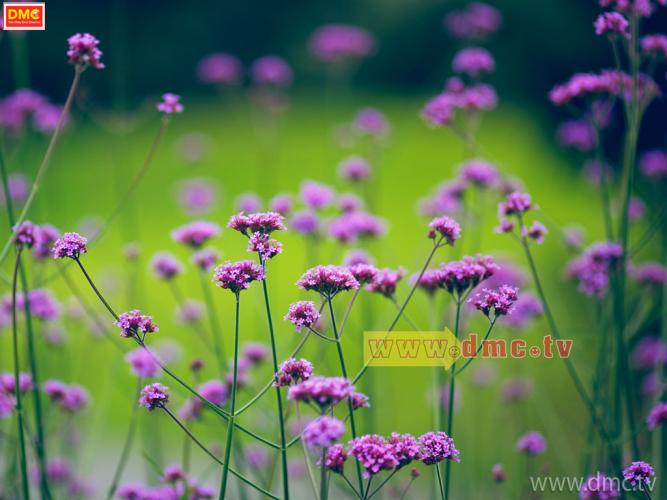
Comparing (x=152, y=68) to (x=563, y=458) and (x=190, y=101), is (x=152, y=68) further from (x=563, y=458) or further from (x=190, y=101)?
(x=563, y=458)

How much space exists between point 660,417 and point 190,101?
15.5ft

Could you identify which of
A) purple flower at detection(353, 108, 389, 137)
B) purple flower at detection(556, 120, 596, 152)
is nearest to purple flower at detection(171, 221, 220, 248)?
purple flower at detection(353, 108, 389, 137)

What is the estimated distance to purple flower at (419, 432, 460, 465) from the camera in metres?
0.97

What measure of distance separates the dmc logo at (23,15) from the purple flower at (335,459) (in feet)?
3.69

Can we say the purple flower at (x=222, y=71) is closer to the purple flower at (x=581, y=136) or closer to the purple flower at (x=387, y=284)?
the purple flower at (x=581, y=136)

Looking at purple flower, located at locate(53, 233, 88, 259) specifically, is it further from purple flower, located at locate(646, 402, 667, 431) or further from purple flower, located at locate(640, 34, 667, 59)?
purple flower, located at locate(640, 34, 667, 59)

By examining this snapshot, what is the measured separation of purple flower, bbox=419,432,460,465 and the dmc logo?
1.22 m

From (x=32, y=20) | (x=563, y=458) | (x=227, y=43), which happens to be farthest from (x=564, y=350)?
(x=227, y=43)

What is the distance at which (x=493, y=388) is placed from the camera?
2715mm

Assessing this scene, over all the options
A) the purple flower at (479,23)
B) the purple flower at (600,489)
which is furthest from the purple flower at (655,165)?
the purple flower at (600,489)

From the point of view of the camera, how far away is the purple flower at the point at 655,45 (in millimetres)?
1432

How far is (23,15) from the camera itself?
139cm

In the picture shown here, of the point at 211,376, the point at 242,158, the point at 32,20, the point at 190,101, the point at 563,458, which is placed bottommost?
the point at 563,458

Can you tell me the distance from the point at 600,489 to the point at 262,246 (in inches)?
33.1
